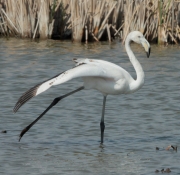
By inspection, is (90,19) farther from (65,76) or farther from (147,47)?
(65,76)

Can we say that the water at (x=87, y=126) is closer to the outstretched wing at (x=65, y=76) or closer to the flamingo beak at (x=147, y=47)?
the outstretched wing at (x=65, y=76)

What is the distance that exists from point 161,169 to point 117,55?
697cm

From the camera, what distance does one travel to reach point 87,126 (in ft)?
23.7

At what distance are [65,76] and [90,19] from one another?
736 cm

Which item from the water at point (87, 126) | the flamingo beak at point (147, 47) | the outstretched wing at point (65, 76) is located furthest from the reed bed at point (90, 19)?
the outstretched wing at point (65, 76)

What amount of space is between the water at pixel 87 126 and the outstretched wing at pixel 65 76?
22.0 inches

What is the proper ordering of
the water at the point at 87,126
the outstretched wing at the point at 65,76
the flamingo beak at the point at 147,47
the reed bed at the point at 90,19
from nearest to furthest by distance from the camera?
the water at the point at 87,126
the outstretched wing at the point at 65,76
the flamingo beak at the point at 147,47
the reed bed at the point at 90,19

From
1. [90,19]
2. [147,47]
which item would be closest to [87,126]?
[147,47]

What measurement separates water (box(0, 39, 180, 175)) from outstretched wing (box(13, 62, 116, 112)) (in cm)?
56

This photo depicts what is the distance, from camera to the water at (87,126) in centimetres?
574

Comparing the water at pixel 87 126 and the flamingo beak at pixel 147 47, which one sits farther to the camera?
the flamingo beak at pixel 147 47

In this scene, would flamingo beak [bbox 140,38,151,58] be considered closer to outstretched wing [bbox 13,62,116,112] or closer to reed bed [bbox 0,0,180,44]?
outstretched wing [bbox 13,62,116,112]

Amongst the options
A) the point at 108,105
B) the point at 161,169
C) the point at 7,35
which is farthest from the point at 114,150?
the point at 7,35

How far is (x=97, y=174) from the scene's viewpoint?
5.43m
